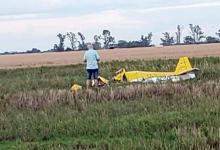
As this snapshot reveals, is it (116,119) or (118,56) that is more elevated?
(116,119)

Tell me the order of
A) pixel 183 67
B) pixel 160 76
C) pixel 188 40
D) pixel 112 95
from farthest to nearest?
pixel 188 40 → pixel 183 67 → pixel 160 76 → pixel 112 95

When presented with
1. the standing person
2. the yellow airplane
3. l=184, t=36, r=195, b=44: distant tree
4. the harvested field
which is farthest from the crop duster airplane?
l=184, t=36, r=195, b=44: distant tree

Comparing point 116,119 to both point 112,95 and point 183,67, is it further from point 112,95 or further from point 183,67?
point 183,67

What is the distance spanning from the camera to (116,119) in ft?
38.4

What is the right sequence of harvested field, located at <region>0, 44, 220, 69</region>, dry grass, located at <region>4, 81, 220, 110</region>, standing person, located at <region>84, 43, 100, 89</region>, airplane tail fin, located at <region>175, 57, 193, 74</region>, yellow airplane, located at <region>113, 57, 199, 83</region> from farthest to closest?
harvested field, located at <region>0, 44, 220, 69</region>
airplane tail fin, located at <region>175, 57, 193, 74</region>
yellow airplane, located at <region>113, 57, 199, 83</region>
standing person, located at <region>84, 43, 100, 89</region>
dry grass, located at <region>4, 81, 220, 110</region>

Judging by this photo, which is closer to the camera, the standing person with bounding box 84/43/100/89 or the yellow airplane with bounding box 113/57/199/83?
the standing person with bounding box 84/43/100/89

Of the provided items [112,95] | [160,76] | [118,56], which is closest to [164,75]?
[160,76]

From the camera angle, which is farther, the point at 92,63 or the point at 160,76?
the point at 160,76

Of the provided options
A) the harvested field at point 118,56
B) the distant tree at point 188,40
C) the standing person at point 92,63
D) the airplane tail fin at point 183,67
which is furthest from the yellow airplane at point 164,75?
the distant tree at point 188,40

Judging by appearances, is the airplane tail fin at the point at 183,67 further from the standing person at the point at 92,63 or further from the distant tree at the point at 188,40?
the distant tree at the point at 188,40

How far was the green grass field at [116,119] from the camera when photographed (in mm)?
9766

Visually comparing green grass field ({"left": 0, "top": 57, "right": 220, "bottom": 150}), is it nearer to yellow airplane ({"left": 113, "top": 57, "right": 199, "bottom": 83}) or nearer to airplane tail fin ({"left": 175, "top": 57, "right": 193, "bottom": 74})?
yellow airplane ({"left": 113, "top": 57, "right": 199, "bottom": 83})

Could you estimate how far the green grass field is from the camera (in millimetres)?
9766

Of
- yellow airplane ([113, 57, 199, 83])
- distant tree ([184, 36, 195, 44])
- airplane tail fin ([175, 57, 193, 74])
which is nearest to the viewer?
yellow airplane ([113, 57, 199, 83])
